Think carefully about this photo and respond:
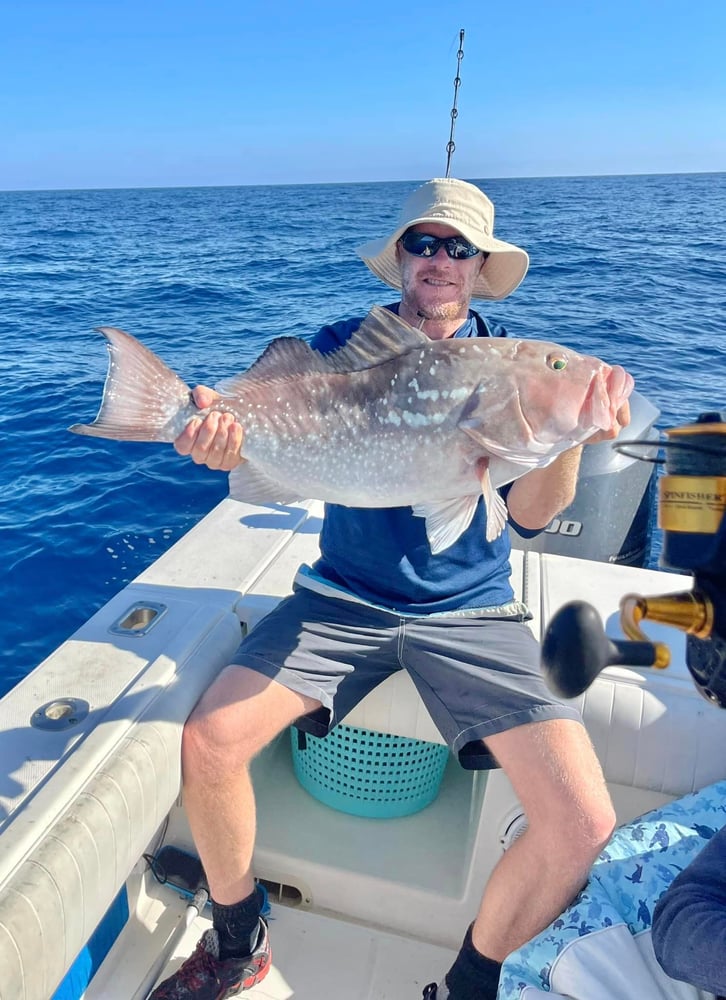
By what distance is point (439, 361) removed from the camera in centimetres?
234

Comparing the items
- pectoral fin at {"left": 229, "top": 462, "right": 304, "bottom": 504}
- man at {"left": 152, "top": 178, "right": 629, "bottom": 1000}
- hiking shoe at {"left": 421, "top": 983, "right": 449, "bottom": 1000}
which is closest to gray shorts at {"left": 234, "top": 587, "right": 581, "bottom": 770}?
man at {"left": 152, "top": 178, "right": 629, "bottom": 1000}

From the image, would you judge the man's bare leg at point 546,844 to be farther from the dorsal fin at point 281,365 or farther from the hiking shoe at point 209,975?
the dorsal fin at point 281,365

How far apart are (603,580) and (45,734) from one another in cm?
222

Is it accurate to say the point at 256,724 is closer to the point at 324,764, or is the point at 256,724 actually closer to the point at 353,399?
the point at 324,764

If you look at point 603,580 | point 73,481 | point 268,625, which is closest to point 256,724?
point 268,625

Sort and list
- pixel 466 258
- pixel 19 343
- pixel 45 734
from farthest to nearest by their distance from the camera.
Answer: pixel 19 343, pixel 466 258, pixel 45 734

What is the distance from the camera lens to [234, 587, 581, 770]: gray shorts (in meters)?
2.41

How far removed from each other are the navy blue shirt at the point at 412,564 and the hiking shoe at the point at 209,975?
4.18ft

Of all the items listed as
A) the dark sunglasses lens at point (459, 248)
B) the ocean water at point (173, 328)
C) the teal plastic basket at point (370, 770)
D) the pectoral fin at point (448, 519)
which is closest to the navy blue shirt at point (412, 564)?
the pectoral fin at point (448, 519)

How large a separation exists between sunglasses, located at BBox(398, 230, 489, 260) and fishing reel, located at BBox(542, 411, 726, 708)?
1.60m

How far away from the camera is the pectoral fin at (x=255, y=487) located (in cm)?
256

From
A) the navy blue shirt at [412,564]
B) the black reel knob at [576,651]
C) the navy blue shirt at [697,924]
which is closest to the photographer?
the black reel knob at [576,651]

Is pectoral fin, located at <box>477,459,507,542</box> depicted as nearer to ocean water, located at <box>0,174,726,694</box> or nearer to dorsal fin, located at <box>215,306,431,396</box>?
dorsal fin, located at <box>215,306,431,396</box>

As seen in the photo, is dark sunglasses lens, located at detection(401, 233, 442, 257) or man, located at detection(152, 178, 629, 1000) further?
dark sunglasses lens, located at detection(401, 233, 442, 257)
